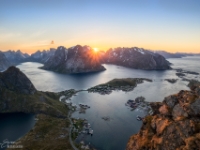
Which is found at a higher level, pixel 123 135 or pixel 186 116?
pixel 186 116

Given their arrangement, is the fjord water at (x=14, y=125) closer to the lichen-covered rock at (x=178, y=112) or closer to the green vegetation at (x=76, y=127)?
the green vegetation at (x=76, y=127)

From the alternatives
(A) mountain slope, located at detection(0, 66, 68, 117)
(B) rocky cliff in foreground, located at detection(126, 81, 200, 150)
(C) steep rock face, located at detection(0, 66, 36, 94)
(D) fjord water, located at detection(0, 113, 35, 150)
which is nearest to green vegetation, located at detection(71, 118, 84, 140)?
(A) mountain slope, located at detection(0, 66, 68, 117)

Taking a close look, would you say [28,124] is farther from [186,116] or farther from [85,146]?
[186,116]

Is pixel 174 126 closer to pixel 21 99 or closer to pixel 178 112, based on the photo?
pixel 178 112

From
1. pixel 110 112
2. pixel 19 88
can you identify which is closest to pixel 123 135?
pixel 110 112

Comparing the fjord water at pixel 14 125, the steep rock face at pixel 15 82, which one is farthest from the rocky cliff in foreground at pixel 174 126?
the steep rock face at pixel 15 82

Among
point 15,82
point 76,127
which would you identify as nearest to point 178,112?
point 76,127
